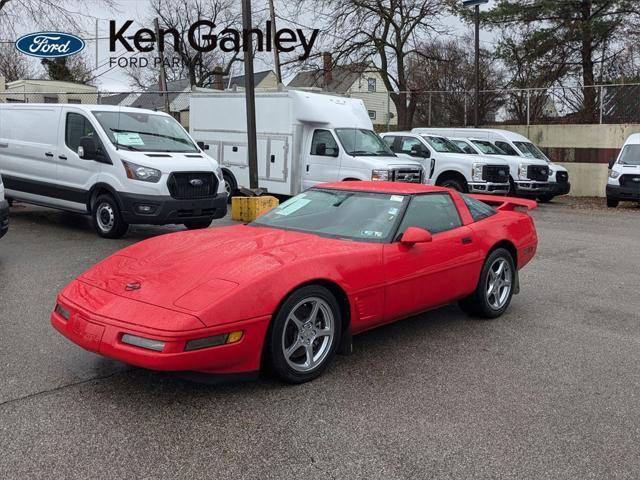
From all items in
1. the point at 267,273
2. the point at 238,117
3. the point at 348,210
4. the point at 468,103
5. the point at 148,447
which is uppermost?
the point at 468,103

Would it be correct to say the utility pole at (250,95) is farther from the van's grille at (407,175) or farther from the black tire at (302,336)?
the black tire at (302,336)

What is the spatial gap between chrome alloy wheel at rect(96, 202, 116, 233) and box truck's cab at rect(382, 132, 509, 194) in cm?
853

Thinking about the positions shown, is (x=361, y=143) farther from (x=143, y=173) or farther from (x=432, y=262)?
(x=432, y=262)

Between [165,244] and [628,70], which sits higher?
[628,70]

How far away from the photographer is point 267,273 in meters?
3.86

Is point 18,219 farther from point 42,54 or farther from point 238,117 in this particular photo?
point 42,54

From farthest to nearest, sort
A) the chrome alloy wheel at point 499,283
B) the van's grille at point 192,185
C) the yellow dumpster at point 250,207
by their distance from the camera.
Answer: the yellow dumpster at point 250,207
the van's grille at point 192,185
the chrome alloy wheel at point 499,283

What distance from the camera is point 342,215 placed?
505 cm

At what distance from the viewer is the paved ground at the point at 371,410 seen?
3.11 meters

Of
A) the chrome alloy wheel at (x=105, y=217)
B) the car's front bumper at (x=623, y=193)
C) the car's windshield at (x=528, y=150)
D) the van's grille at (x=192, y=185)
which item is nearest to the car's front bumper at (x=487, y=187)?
the car's windshield at (x=528, y=150)

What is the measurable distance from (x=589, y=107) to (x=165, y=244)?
20.3 metres

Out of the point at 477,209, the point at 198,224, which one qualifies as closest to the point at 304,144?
the point at 198,224

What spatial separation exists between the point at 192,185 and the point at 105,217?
4.69ft

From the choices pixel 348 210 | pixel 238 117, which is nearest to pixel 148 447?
pixel 348 210
